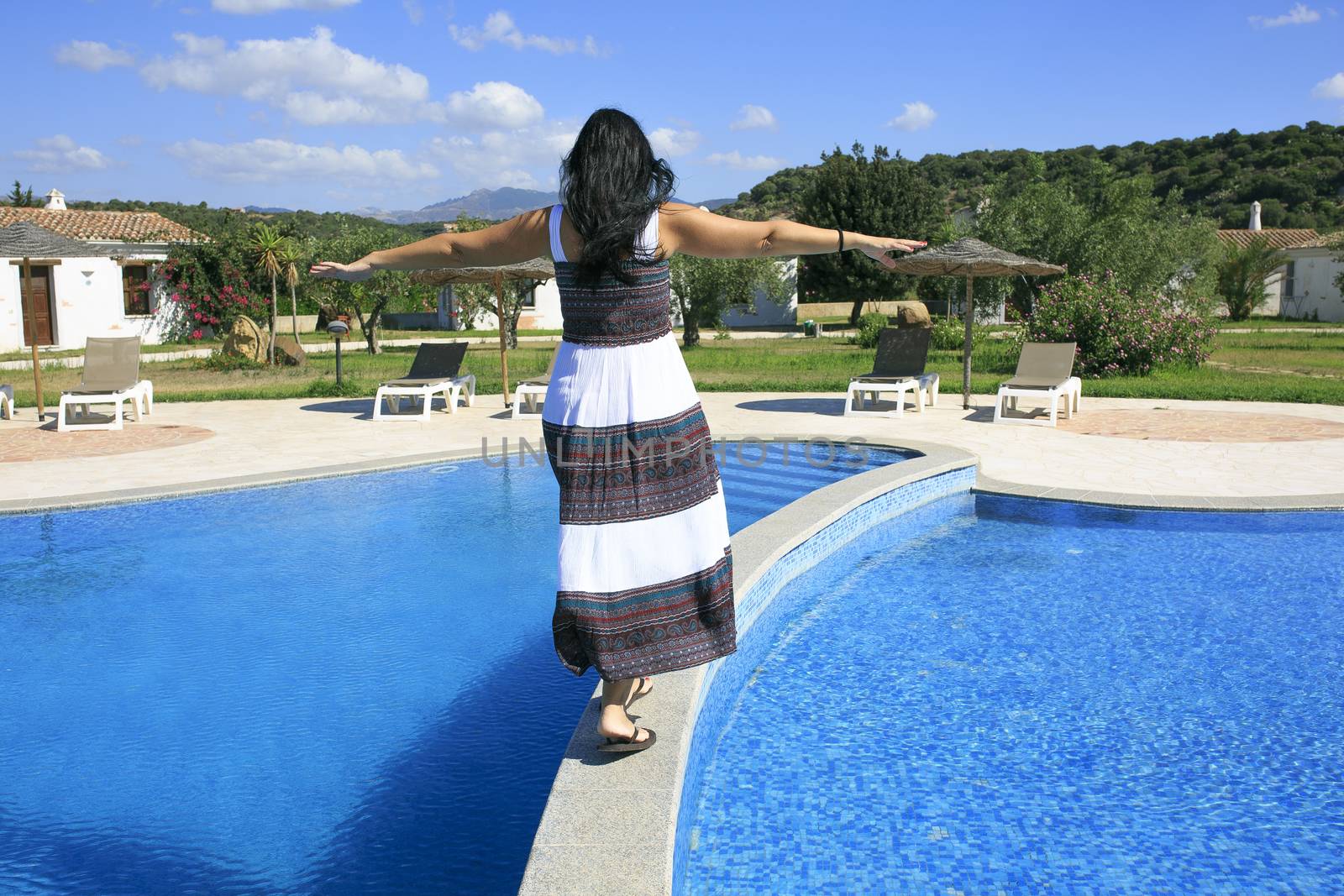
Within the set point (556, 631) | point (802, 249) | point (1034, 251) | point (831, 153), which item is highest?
point (831, 153)

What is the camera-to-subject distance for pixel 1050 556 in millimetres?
6926

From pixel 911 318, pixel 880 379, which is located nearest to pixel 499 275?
pixel 880 379

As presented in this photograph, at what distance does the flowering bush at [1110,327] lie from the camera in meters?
16.5

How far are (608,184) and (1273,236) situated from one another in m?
51.5

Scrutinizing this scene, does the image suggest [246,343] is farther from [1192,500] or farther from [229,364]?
[1192,500]

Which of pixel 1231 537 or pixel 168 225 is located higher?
pixel 168 225

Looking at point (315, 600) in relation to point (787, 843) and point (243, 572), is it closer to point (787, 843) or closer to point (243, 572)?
point (243, 572)

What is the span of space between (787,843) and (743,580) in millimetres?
1781

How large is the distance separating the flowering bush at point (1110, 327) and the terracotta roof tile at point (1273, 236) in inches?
1172

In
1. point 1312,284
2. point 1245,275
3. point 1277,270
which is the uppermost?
point 1277,270

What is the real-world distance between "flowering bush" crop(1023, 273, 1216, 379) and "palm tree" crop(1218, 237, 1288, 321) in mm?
25913

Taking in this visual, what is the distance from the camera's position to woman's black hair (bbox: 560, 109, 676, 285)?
2.77m

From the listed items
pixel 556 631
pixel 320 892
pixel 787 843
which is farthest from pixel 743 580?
pixel 320 892

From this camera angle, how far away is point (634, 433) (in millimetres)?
2949
